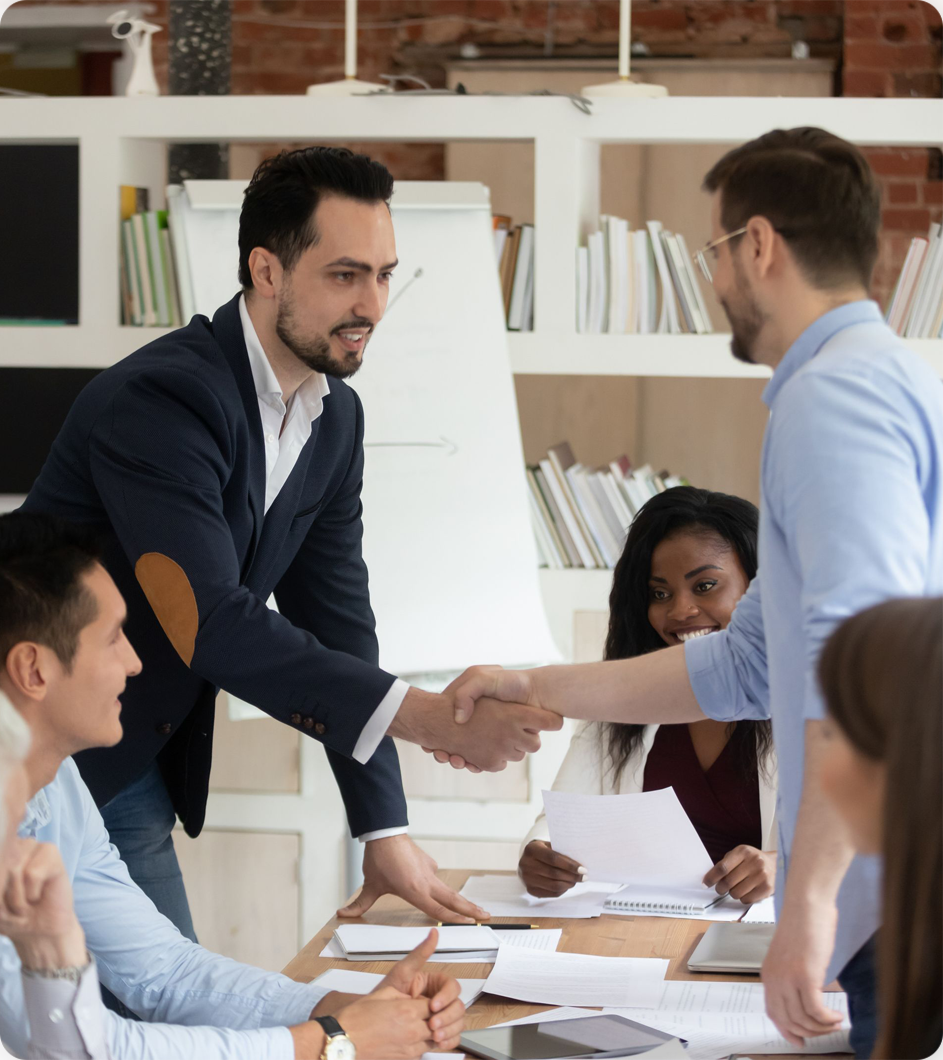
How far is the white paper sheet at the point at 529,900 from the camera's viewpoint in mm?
1754

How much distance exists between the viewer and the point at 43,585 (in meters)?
1.37

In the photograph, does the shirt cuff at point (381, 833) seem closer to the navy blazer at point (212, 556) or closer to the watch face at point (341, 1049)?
the navy blazer at point (212, 556)

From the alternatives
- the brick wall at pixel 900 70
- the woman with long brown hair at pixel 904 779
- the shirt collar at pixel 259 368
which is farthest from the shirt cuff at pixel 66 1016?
the brick wall at pixel 900 70

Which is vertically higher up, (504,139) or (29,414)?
(504,139)

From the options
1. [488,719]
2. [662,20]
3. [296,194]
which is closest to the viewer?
[488,719]

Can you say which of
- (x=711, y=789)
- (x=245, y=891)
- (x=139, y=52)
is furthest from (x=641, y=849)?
(x=139, y=52)

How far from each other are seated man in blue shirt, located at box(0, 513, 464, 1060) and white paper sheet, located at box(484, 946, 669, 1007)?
0.13 metres

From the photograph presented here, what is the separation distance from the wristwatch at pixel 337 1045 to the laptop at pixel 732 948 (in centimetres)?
46

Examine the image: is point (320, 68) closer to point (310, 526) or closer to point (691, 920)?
point (310, 526)

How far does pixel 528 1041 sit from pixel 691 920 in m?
0.52

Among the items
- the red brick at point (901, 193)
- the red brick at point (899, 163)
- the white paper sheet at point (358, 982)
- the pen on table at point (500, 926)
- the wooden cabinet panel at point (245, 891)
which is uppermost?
the red brick at point (899, 163)

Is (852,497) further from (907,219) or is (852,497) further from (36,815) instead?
(907,219)

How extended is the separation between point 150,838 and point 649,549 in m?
1.01

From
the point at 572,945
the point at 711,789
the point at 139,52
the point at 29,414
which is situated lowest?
the point at 711,789
